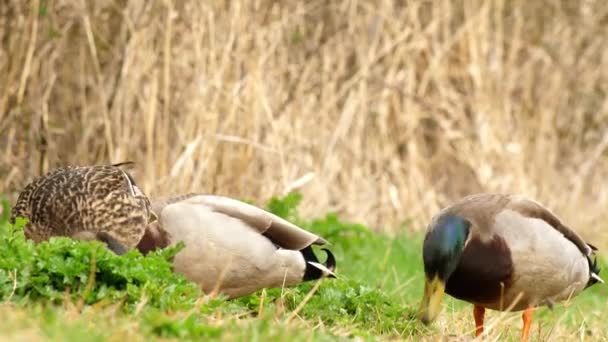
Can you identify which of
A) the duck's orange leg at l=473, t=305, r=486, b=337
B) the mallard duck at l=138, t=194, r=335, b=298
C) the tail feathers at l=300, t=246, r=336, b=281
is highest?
the mallard duck at l=138, t=194, r=335, b=298

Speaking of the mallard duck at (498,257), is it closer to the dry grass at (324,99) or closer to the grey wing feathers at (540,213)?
the grey wing feathers at (540,213)

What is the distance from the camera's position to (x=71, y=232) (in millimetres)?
5160

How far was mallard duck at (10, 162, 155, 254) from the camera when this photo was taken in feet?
16.9

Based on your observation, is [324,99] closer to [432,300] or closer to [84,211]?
[432,300]

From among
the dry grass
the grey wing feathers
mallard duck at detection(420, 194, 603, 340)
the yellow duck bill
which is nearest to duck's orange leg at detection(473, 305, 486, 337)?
mallard duck at detection(420, 194, 603, 340)

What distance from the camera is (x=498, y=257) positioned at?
5.45 m

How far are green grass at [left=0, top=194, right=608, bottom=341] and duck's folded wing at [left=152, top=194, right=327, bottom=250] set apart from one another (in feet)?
0.79

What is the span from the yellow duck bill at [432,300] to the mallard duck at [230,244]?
52 cm

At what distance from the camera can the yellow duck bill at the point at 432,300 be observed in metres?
5.21

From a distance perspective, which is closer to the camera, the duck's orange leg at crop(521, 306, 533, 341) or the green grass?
the green grass

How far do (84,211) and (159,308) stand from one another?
851 mm

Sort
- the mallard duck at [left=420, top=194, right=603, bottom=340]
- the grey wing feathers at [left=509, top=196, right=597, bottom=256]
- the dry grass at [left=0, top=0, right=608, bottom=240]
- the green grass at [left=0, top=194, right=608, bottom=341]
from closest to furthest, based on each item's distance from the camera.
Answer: the green grass at [left=0, top=194, right=608, bottom=341]
the mallard duck at [left=420, top=194, right=603, bottom=340]
the grey wing feathers at [left=509, top=196, right=597, bottom=256]
the dry grass at [left=0, top=0, right=608, bottom=240]

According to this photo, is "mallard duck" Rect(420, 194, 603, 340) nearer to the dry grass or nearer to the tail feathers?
the tail feathers

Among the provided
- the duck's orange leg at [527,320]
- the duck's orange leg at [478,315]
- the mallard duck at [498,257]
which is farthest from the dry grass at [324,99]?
the duck's orange leg at [527,320]
